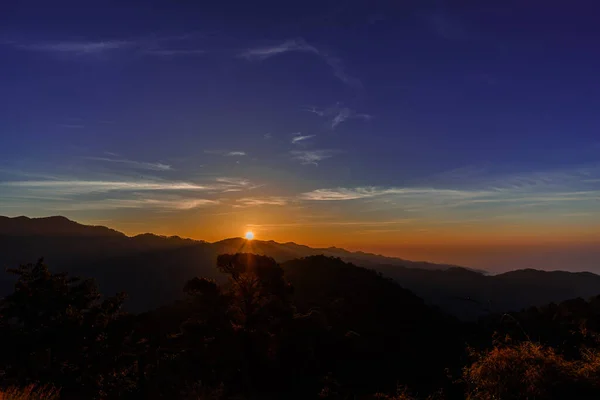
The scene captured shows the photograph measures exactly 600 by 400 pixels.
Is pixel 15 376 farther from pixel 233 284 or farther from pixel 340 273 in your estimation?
pixel 340 273

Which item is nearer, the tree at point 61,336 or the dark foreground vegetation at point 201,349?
the tree at point 61,336

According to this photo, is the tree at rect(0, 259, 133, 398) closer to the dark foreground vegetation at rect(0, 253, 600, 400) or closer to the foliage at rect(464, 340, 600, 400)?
the dark foreground vegetation at rect(0, 253, 600, 400)

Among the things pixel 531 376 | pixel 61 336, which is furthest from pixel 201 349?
pixel 531 376

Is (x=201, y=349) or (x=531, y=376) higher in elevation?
(x=531, y=376)

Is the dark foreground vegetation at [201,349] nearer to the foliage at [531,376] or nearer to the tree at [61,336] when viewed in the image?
the tree at [61,336]

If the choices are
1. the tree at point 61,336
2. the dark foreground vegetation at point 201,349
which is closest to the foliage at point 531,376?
the dark foreground vegetation at point 201,349

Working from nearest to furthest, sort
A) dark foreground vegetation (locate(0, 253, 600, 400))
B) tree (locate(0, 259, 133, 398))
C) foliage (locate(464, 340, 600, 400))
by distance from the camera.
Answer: foliage (locate(464, 340, 600, 400)), tree (locate(0, 259, 133, 398)), dark foreground vegetation (locate(0, 253, 600, 400))

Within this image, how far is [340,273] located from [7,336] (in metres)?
63.5

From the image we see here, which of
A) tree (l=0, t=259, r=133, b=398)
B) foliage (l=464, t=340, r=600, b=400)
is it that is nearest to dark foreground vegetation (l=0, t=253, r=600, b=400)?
tree (l=0, t=259, r=133, b=398)

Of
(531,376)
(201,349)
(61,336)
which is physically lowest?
(201,349)

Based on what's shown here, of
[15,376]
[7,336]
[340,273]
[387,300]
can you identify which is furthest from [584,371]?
[340,273]

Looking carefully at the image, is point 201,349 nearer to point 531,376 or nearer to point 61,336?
point 61,336

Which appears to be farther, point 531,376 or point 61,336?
point 61,336

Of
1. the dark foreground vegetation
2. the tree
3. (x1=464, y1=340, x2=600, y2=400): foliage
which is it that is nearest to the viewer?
(x1=464, y1=340, x2=600, y2=400): foliage
